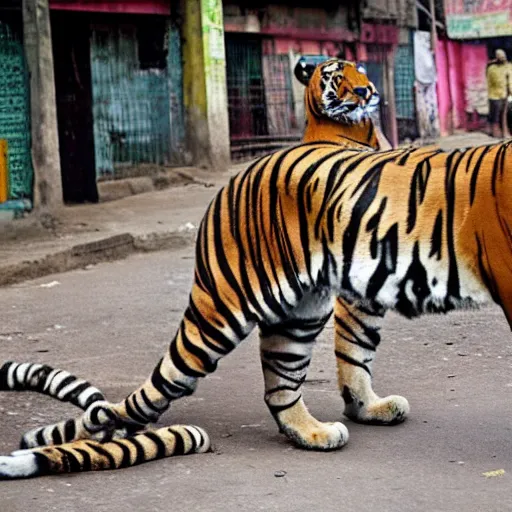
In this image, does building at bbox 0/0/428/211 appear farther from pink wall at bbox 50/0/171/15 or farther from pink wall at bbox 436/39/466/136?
pink wall at bbox 436/39/466/136

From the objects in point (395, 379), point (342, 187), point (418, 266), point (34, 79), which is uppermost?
point (34, 79)

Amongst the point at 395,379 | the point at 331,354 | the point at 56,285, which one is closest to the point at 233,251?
the point at 395,379

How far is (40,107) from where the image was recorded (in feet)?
41.5

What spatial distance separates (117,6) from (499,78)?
11635 mm

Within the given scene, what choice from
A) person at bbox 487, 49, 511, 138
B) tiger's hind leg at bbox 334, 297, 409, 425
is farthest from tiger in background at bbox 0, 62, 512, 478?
person at bbox 487, 49, 511, 138

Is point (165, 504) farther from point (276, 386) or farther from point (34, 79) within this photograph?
point (34, 79)

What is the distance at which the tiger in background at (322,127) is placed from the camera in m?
5.71

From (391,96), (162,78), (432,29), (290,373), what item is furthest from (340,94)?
(432,29)

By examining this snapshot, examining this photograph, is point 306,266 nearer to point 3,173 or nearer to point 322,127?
point 322,127

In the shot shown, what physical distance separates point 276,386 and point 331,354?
75.8 inches

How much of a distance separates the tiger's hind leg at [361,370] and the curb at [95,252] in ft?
16.2

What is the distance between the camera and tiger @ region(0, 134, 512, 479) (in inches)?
176

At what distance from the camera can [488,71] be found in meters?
25.9

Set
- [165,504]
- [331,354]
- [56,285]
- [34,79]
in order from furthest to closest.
Answer: [34,79]
[56,285]
[331,354]
[165,504]
